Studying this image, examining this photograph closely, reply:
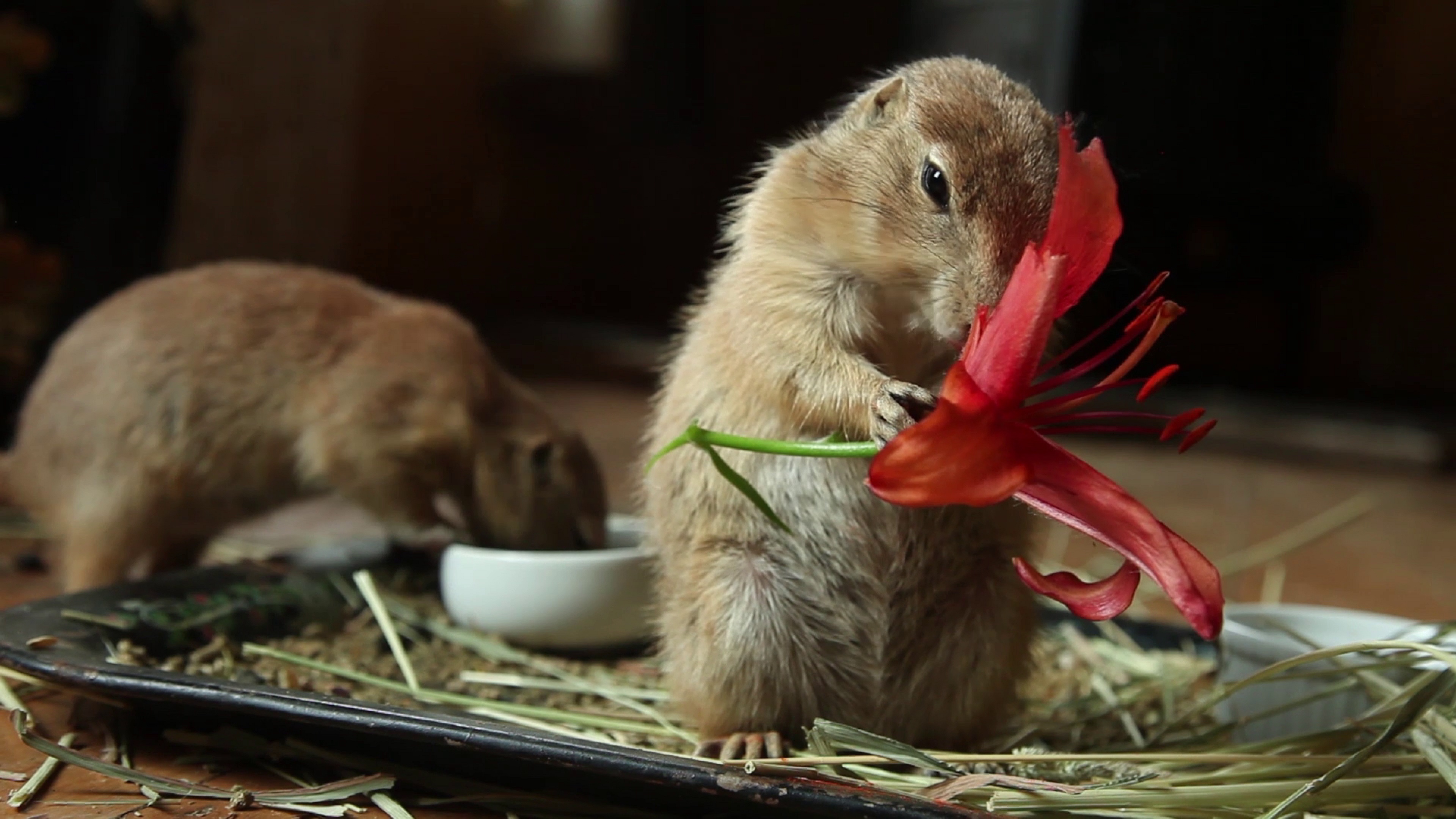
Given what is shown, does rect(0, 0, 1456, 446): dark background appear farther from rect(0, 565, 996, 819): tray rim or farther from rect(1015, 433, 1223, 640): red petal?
rect(0, 565, 996, 819): tray rim

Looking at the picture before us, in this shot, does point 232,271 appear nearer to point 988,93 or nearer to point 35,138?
point 35,138

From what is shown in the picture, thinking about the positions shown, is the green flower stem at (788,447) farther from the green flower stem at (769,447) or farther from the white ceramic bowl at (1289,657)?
the white ceramic bowl at (1289,657)

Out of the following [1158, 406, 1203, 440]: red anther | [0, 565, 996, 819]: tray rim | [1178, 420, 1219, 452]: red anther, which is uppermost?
[1158, 406, 1203, 440]: red anther

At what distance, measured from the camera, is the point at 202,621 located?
1742 millimetres

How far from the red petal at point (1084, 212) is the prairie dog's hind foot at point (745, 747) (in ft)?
2.03

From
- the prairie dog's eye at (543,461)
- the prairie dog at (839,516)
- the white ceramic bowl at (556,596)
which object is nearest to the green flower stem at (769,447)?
the prairie dog at (839,516)

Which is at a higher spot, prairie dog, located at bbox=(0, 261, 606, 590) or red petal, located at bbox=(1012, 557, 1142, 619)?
red petal, located at bbox=(1012, 557, 1142, 619)

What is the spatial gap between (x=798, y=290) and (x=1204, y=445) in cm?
448

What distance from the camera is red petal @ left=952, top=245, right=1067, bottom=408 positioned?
99 cm

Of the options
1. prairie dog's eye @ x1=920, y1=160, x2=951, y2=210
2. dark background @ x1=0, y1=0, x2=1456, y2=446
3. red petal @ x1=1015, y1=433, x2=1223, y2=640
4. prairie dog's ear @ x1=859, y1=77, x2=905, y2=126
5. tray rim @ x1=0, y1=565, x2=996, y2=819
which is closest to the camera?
red petal @ x1=1015, y1=433, x2=1223, y2=640

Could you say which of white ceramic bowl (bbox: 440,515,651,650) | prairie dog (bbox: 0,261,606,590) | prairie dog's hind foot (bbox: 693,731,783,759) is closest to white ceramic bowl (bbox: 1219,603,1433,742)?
prairie dog's hind foot (bbox: 693,731,783,759)

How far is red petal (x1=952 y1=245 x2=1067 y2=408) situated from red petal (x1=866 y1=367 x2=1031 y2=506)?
3 centimetres

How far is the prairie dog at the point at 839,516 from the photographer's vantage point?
4.44 feet

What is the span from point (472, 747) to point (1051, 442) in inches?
25.7
